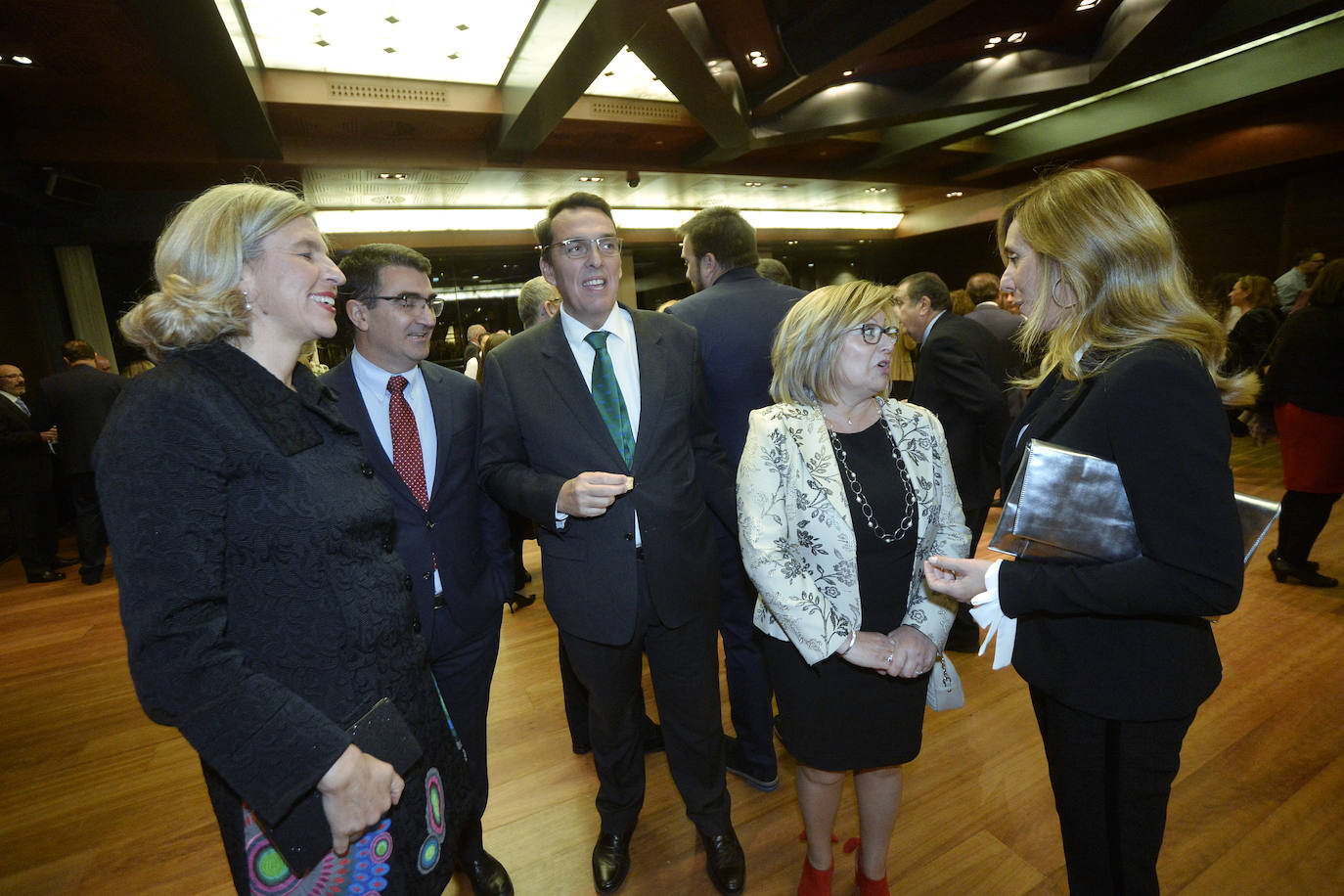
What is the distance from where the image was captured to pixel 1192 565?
97cm

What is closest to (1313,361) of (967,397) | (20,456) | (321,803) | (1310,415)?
(1310,415)

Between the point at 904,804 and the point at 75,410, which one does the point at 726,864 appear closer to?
the point at 904,804

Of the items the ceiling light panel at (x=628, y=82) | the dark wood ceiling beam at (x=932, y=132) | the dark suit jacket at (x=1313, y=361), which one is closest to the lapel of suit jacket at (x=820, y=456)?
the dark suit jacket at (x=1313, y=361)

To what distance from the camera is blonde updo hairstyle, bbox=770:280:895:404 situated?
147cm

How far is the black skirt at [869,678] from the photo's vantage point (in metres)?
1.49

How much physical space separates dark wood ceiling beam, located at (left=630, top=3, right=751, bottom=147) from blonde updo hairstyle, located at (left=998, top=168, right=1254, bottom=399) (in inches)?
115

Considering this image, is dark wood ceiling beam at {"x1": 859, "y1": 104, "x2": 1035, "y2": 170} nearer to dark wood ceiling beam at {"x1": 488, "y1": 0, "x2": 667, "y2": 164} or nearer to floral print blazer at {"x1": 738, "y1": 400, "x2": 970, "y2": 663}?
dark wood ceiling beam at {"x1": 488, "y1": 0, "x2": 667, "y2": 164}

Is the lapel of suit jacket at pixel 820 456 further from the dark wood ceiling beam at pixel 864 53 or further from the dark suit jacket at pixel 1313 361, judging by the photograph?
the dark suit jacket at pixel 1313 361

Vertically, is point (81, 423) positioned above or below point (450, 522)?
above

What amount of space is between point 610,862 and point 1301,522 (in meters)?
4.39

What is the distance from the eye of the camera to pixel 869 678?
4.99 feet

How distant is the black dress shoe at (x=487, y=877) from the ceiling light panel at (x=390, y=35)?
180 inches

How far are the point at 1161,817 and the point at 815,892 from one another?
933mm

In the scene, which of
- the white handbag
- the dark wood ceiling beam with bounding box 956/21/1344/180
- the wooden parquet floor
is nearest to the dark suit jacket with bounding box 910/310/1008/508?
the wooden parquet floor
